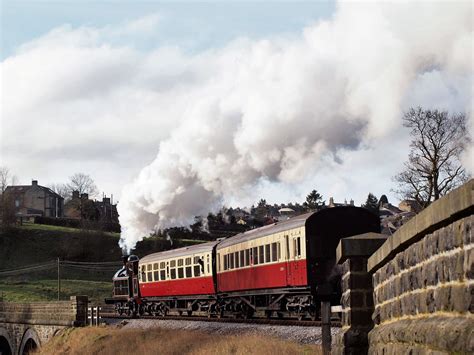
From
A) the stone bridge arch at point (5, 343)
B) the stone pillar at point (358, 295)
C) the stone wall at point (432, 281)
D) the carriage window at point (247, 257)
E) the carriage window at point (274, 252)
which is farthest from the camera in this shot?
the stone bridge arch at point (5, 343)

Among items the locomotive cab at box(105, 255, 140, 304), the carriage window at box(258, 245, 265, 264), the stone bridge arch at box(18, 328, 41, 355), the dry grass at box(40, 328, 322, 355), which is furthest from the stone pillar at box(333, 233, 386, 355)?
the stone bridge arch at box(18, 328, 41, 355)

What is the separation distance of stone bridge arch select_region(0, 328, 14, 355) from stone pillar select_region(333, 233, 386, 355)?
4603cm

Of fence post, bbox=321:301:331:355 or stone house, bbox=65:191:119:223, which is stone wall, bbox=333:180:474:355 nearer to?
fence post, bbox=321:301:331:355

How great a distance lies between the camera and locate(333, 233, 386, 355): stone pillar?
10680mm

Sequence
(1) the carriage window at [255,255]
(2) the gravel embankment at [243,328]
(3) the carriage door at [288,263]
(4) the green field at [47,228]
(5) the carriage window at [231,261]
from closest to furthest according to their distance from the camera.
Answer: (2) the gravel embankment at [243,328], (3) the carriage door at [288,263], (1) the carriage window at [255,255], (5) the carriage window at [231,261], (4) the green field at [47,228]

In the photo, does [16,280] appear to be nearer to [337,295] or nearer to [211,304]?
[211,304]

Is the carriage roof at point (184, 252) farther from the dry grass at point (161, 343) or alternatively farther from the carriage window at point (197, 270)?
the dry grass at point (161, 343)

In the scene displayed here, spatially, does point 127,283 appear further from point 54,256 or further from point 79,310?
point 54,256

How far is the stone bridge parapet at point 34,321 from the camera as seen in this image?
4197cm

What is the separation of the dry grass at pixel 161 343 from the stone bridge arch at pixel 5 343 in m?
12.9

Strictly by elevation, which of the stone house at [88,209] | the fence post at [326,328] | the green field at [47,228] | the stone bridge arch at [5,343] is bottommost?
the stone bridge arch at [5,343]

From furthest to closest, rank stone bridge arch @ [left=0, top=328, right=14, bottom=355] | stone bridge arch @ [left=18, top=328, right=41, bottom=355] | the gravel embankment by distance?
stone bridge arch @ [left=0, top=328, right=14, bottom=355] → stone bridge arch @ [left=18, top=328, right=41, bottom=355] → the gravel embankment

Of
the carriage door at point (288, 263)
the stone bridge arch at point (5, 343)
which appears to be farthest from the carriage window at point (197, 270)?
the stone bridge arch at point (5, 343)

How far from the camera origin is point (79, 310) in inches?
1639
